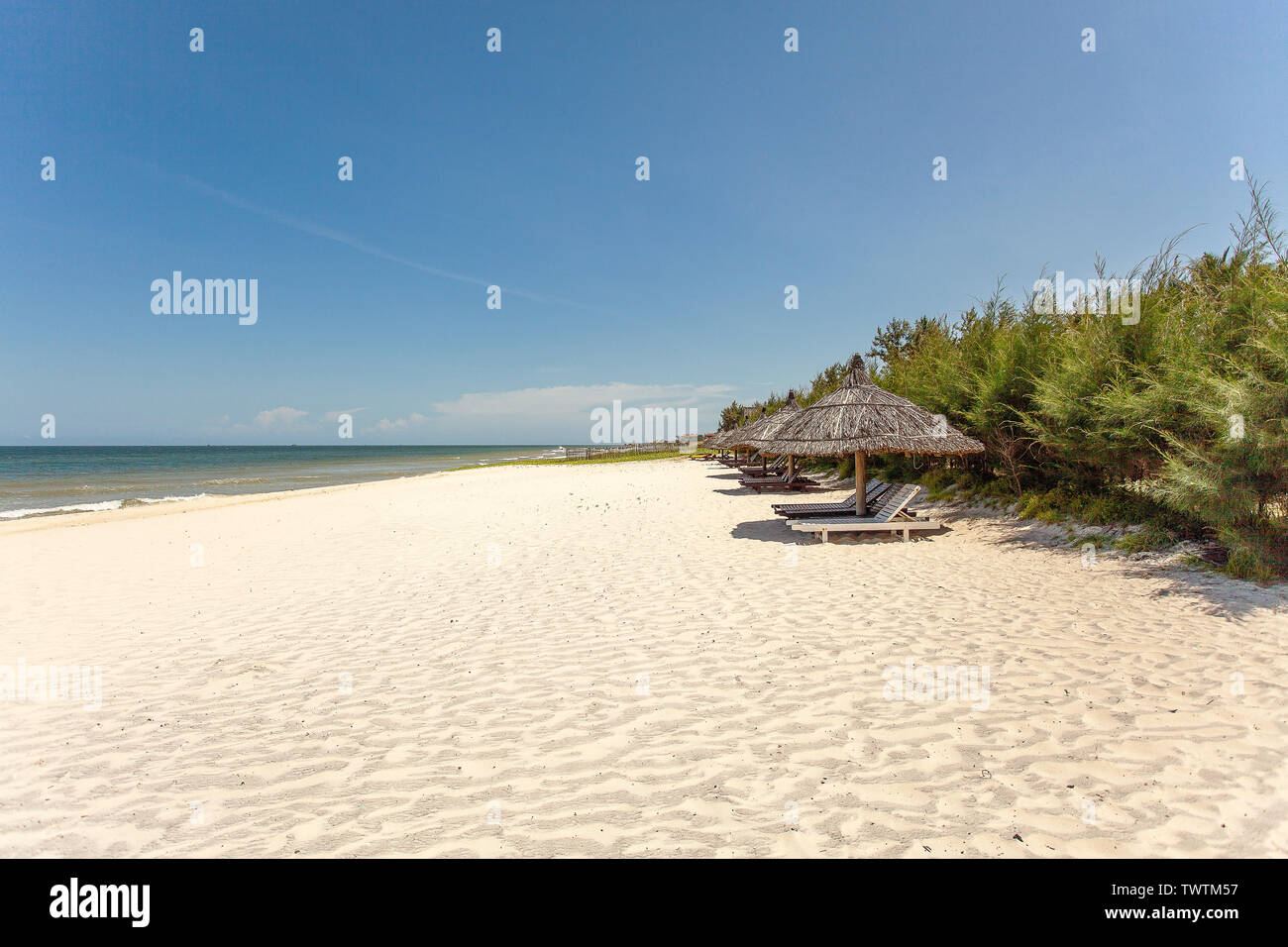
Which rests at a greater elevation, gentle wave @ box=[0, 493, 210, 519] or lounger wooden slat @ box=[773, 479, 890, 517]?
lounger wooden slat @ box=[773, 479, 890, 517]

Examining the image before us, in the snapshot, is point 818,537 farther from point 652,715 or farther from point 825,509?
point 652,715

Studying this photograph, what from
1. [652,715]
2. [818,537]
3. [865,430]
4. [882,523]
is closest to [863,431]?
[865,430]

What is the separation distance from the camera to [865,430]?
34.0 ft

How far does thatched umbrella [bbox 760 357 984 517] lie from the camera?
1011 centimetres

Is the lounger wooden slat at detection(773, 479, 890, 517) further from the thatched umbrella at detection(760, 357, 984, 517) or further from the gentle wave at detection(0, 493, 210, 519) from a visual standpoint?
the gentle wave at detection(0, 493, 210, 519)

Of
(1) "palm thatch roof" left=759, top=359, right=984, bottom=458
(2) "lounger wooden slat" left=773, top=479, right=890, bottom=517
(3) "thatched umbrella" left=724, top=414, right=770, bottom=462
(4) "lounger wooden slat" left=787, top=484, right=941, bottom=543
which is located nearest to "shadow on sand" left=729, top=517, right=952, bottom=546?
(4) "lounger wooden slat" left=787, top=484, right=941, bottom=543

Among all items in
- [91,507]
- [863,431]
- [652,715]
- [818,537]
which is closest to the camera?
[652,715]

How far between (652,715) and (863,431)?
804 cm

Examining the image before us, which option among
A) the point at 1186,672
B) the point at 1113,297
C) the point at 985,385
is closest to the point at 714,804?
the point at 1186,672

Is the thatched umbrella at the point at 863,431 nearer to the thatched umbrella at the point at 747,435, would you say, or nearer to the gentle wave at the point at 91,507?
the thatched umbrella at the point at 747,435

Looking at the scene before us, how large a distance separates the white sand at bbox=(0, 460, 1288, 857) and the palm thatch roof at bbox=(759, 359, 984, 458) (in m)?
2.68

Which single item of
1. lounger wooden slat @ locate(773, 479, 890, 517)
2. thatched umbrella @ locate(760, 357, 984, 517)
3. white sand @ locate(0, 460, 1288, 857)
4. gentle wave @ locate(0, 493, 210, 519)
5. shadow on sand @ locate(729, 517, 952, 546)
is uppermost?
thatched umbrella @ locate(760, 357, 984, 517)
